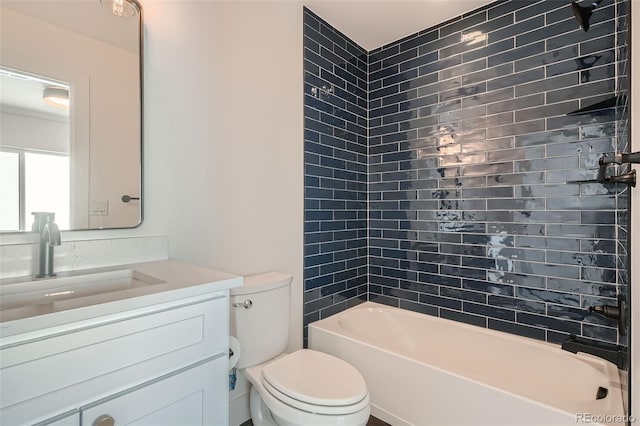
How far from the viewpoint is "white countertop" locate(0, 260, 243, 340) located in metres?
0.71

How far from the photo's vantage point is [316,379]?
1471 mm

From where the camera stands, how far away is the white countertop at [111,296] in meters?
0.71

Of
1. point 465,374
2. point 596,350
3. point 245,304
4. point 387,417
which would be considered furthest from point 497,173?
point 245,304

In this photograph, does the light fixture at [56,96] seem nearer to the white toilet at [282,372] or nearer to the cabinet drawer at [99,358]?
the cabinet drawer at [99,358]

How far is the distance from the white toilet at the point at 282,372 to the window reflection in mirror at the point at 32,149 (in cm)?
84

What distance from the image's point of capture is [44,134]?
117 cm

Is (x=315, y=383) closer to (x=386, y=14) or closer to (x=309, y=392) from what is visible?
(x=309, y=392)

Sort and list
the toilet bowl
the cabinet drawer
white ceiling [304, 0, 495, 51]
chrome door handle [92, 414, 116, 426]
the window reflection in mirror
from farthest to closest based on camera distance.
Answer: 1. white ceiling [304, 0, 495, 51]
2. the toilet bowl
3. the window reflection in mirror
4. chrome door handle [92, 414, 116, 426]
5. the cabinet drawer

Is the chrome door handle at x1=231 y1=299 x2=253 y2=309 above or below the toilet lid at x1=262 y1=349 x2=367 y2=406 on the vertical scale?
above

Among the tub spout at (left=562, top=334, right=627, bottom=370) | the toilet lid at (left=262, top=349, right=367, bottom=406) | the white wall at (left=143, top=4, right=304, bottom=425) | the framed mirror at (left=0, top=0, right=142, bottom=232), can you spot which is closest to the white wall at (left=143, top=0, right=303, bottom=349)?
the white wall at (left=143, top=4, right=304, bottom=425)

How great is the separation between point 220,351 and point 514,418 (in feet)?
4.24

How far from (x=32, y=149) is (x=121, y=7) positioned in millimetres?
707

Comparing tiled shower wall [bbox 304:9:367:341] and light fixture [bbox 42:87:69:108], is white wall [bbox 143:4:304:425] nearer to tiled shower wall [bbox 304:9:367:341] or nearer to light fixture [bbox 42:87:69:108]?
tiled shower wall [bbox 304:9:367:341]

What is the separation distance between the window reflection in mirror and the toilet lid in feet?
3.57
